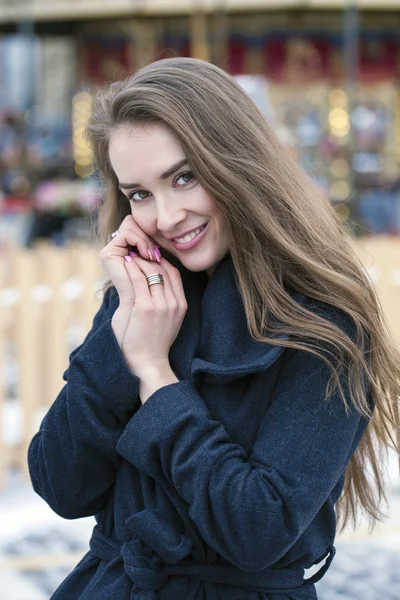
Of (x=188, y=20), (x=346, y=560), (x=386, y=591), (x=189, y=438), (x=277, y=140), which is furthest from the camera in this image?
(x=188, y=20)

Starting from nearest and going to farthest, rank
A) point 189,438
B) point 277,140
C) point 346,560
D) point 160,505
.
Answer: point 189,438
point 160,505
point 277,140
point 346,560

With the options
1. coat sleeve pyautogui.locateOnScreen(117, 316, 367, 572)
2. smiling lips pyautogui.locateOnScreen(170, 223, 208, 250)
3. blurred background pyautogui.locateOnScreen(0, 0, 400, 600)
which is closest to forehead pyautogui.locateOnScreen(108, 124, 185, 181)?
smiling lips pyautogui.locateOnScreen(170, 223, 208, 250)

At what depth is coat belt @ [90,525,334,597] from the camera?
1.61 metres

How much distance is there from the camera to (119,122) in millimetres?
1680

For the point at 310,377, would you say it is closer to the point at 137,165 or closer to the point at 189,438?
the point at 189,438

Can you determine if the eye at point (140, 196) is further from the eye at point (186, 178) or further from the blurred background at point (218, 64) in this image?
the blurred background at point (218, 64)

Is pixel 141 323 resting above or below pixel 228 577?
above

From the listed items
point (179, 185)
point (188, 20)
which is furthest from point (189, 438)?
point (188, 20)

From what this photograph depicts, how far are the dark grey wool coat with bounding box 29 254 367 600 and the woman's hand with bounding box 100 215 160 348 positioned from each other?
0.04 meters

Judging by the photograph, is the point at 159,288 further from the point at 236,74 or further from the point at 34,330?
the point at 236,74

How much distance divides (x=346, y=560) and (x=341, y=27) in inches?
299

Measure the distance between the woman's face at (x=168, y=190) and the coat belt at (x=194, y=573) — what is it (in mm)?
A: 532

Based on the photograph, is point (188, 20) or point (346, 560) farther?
point (188, 20)

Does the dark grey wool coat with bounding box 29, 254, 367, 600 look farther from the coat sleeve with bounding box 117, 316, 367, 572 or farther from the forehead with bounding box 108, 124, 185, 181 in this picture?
the forehead with bounding box 108, 124, 185, 181
